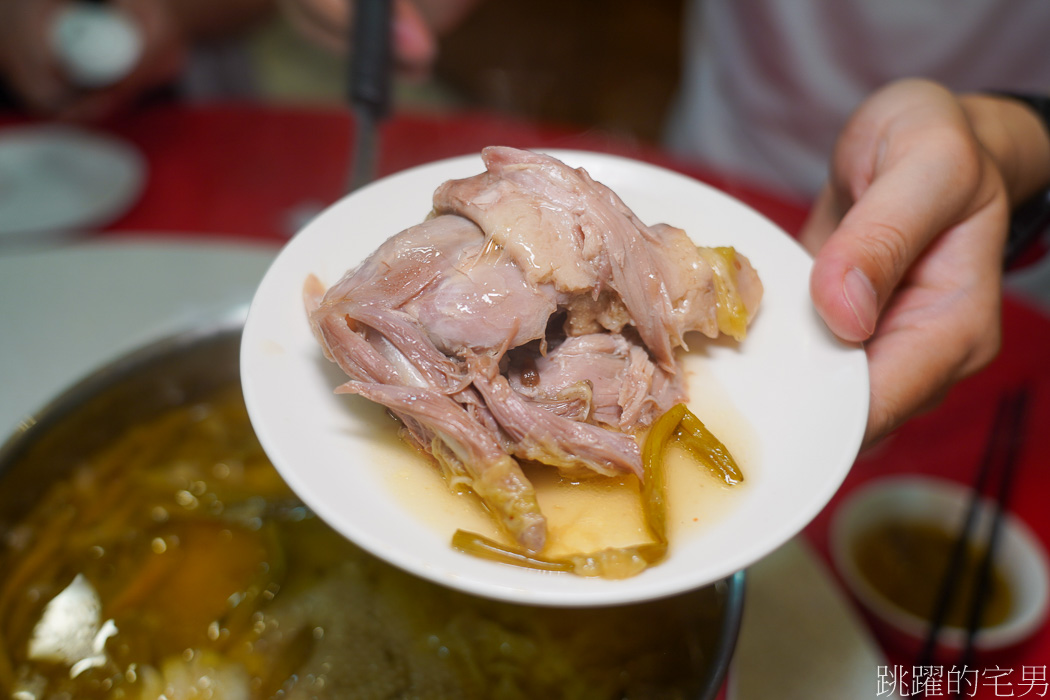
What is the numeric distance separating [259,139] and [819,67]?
2620 millimetres

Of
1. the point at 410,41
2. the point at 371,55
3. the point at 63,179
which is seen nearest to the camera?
the point at 371,55

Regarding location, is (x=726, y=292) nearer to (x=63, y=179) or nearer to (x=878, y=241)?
(x=878, y=241)

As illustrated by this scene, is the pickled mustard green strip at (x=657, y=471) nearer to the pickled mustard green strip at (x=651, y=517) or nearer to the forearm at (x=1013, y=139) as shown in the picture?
the pickled mustard green strip at (x=651, y=517)

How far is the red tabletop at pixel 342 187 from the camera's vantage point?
2363 mm

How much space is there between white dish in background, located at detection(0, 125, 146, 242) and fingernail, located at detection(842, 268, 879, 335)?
8.63ft

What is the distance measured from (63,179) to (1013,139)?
11.2 ft

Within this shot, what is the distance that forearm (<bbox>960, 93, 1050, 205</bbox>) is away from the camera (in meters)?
2.00

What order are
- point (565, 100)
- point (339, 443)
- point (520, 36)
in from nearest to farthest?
1. point (339, 443)
2. point (565, 100)
3. point (520, 36)

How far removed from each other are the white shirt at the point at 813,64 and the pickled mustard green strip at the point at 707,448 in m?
2.13

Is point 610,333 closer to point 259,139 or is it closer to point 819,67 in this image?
point 259,139

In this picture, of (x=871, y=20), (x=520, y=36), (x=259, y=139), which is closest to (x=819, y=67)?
(x=871, y=20)

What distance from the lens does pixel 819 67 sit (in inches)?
132

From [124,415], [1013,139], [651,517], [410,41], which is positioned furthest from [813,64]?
[124,415]

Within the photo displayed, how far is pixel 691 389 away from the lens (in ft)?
4.78
